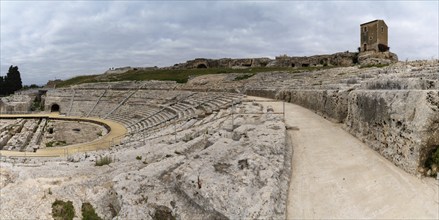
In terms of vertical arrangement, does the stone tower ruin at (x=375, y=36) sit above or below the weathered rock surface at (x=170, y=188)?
above

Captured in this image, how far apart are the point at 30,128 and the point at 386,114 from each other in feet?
98.2

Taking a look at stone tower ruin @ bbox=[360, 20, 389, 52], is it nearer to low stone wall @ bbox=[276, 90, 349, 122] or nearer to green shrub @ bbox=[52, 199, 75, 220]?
low stone wall @ bbox=[276, 90, 349, 122]

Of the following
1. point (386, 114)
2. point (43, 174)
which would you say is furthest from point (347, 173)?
point (43, 174)

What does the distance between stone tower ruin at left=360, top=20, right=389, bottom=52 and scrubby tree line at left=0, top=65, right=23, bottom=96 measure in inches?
2281

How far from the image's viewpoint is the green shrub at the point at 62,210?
16.0 ft

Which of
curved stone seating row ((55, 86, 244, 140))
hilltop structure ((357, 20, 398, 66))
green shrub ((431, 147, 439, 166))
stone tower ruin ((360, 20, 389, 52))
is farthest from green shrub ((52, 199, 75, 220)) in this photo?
stone tower ruin ((360, 20, 389, 52))

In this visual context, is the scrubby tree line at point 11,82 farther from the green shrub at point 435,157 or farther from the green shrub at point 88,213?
the green shrub at point 435,157

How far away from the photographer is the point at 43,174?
622 cm

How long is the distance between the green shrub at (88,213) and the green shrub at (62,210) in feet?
0.49

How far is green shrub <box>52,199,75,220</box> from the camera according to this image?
4.86 meters

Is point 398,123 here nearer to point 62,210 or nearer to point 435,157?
point 435,157

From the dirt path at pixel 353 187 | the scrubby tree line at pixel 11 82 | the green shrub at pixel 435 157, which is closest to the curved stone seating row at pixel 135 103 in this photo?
the dirt path at pixel 353 187

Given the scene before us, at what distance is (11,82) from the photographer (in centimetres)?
6000

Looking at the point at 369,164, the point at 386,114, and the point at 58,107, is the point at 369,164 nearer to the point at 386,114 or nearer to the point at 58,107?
the point at 386,114
